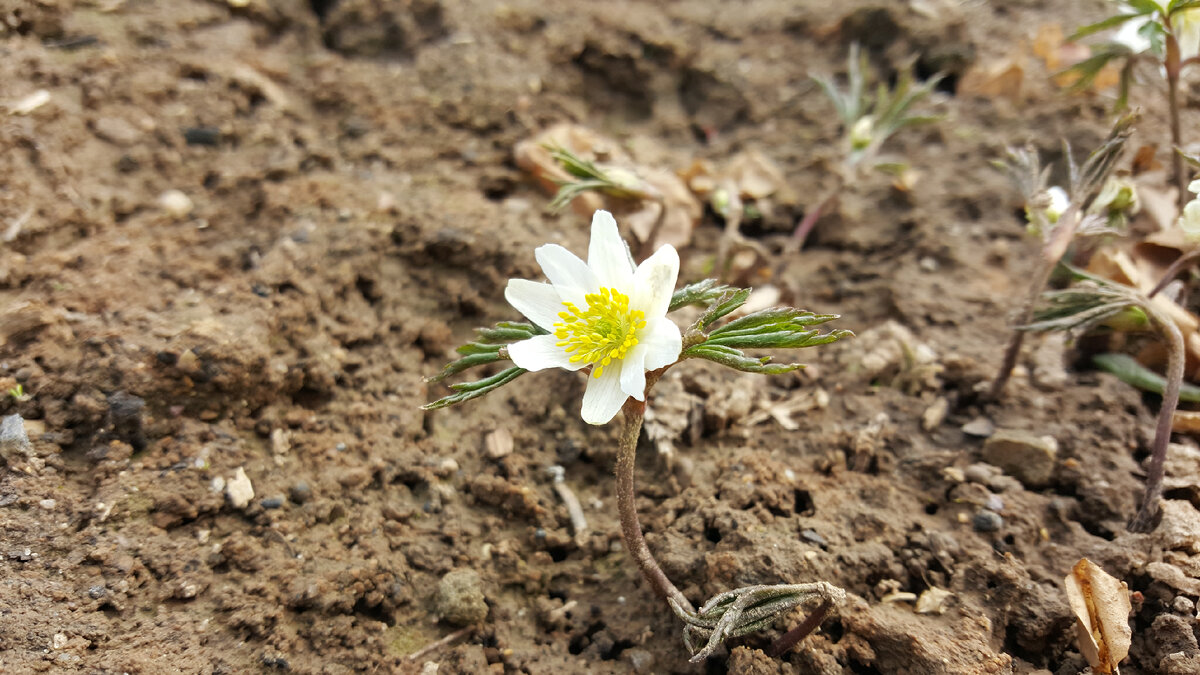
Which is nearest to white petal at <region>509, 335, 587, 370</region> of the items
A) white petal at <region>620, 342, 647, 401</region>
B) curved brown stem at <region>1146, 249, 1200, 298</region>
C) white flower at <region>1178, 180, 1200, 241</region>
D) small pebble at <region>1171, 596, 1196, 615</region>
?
white petal at <region>620, 342, 647, 401</region>

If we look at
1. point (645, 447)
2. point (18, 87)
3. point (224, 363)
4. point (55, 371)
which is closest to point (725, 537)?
point (645, 447)

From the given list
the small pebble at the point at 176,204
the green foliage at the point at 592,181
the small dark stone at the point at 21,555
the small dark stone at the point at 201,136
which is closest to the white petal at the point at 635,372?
the green foliage at the point at 592,181

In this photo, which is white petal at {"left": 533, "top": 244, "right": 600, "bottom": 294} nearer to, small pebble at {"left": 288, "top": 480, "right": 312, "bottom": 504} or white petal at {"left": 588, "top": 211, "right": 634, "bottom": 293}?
white petal at {"left": 588, "top": 211, "right": 634, "bottom": 293}

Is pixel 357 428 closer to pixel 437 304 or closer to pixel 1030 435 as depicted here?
pixel 437 304

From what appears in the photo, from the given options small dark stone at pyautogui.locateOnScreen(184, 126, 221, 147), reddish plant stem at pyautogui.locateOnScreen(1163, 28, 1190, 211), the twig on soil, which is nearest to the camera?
the twig on soil

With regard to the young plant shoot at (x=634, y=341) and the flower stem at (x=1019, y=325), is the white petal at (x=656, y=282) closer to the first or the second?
the young plant shoot at (x=634, y=341)

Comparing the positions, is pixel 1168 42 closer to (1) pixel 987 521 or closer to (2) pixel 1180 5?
(2) pixel 1180 5
